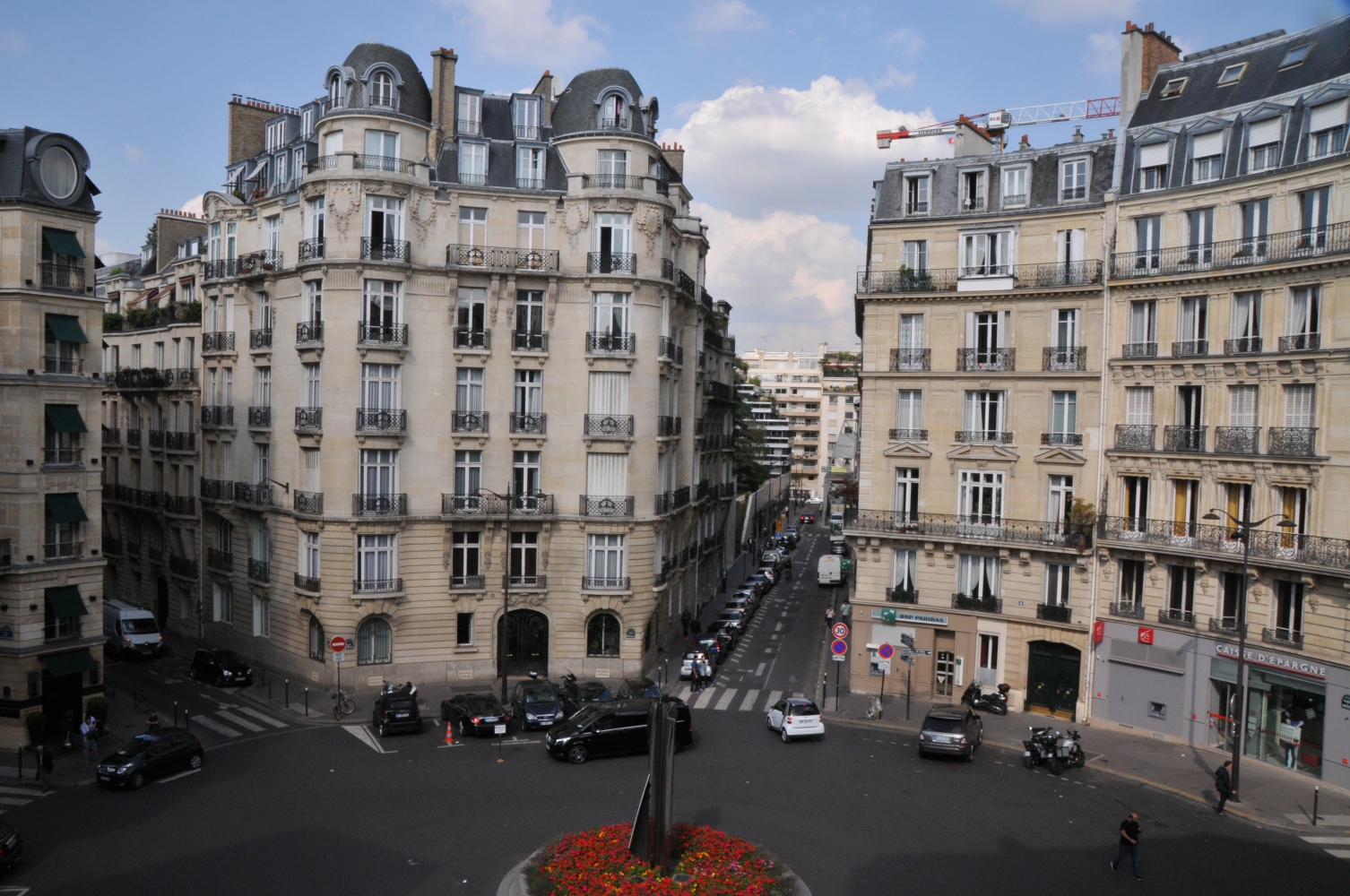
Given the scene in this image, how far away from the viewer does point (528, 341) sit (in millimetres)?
41625

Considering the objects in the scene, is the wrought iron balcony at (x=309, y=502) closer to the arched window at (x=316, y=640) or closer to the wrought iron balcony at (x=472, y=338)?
the arched window at (x=316, y=640)

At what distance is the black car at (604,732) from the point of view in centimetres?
3012

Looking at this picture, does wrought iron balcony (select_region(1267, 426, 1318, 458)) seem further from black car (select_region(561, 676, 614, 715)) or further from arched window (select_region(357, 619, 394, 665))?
arched window (select_region(357, 619, 394, 665))

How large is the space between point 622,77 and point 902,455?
68.5 feet

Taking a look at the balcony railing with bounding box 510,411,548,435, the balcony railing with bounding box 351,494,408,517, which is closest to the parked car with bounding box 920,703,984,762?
the balcony railing with bounding box 510,411,548,435

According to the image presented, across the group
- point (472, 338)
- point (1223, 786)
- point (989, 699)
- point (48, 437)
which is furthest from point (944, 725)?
point (48, 437)

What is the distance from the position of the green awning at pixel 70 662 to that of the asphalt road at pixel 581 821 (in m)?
5.16

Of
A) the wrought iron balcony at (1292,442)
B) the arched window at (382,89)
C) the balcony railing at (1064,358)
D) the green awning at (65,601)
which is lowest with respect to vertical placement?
Result: the green awning at (65,601)

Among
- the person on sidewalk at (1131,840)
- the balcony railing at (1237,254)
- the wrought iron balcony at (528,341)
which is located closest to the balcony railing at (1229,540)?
the balcony railing at (1237,254)

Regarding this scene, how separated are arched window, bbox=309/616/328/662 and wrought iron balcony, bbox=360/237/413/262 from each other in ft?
49.4

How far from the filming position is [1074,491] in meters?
37.2

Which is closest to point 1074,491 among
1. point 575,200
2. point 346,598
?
point 575,200

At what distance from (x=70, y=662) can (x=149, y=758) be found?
684 centimetres

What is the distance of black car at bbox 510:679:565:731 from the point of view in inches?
1330
